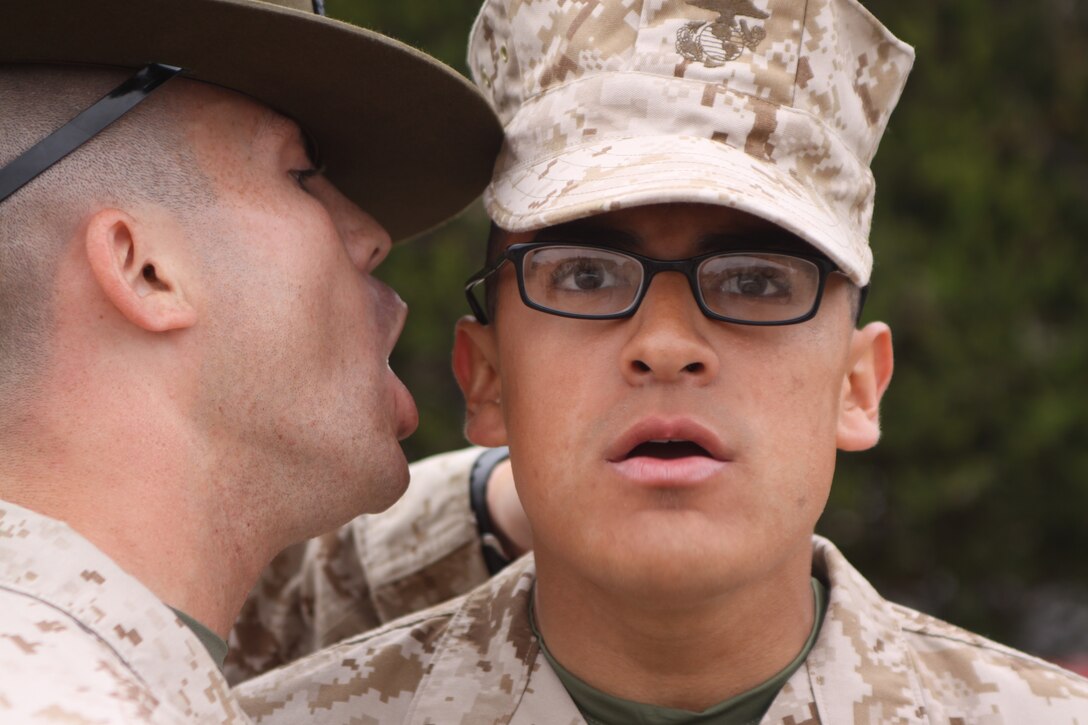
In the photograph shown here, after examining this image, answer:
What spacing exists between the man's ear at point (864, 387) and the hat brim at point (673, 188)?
262mm

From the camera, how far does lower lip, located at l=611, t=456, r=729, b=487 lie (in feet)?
8.42

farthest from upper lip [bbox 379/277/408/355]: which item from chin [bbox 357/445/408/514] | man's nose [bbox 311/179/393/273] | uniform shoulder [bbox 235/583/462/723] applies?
uniform shoulder [bbox 235/583/462/723]

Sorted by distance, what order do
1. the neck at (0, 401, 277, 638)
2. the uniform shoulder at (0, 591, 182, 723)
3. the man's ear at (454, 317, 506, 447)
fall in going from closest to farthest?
the uniform shoulder at (0, 591, 182, 723) → the neck at (0, 401, 277, 638) → the man's ear at (454, 317, 506, 447)

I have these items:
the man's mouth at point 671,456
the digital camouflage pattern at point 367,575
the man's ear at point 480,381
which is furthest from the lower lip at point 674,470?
the digital camouflage pattern at point 367,575

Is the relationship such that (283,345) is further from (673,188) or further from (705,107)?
(705,107)

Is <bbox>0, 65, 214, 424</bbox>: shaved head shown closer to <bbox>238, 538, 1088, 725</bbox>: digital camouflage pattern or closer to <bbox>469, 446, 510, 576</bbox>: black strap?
<bbox>238, 538, 1088, 725</bbox>: digital camouflage pattern

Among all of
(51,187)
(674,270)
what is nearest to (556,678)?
(674,270)

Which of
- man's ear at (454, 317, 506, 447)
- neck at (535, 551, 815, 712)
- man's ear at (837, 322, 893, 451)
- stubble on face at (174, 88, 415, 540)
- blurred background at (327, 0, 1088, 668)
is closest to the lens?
stubble on face at (174, 88, 415, 540)

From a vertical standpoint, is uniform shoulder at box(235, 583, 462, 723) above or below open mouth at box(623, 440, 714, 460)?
below

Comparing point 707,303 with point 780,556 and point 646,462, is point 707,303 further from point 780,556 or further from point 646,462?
point 780,556

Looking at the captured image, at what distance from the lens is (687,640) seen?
111 inches

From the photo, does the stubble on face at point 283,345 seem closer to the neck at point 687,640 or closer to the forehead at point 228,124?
the forehead at point 228,124

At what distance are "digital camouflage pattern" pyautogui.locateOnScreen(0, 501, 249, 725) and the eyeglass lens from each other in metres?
0.98

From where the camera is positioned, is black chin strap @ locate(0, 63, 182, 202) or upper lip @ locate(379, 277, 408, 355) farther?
upper lip @ locate(379, 277, 408, 355)
